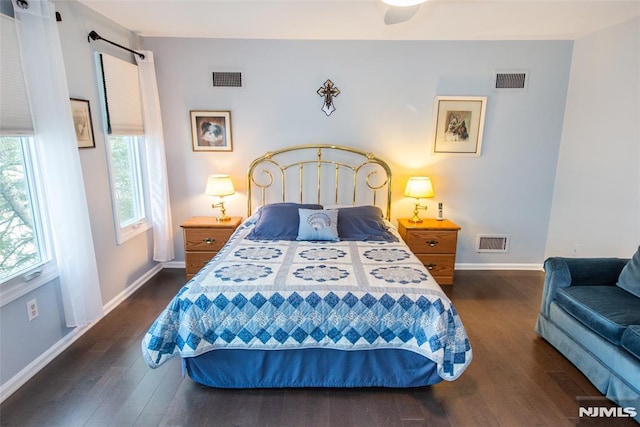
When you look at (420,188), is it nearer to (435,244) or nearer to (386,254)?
(435,244)

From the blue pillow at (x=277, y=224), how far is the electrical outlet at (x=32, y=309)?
1.54 metres

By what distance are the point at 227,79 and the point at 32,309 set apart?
2.65 m

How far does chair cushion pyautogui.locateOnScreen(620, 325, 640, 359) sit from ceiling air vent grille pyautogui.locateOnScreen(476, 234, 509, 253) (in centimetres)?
214

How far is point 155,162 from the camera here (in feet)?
12.1

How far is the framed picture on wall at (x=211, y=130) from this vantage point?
378 centimetres

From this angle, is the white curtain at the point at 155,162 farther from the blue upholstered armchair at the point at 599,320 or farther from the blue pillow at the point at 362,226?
the blue upholstered armchair at the point at 599,320

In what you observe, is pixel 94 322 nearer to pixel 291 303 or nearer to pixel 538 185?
pixel 291 303

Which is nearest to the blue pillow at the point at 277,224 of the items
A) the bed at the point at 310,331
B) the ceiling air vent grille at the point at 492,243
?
the bed at the point at 310,331

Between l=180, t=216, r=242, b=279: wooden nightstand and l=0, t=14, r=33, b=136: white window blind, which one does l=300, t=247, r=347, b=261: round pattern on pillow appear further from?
l=0, t=14, r=33, b=136: white window blind

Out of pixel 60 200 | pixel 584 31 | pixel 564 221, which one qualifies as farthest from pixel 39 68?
pixel 564 221

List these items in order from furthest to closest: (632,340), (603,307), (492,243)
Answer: (492,243), (603,307), (632,340)

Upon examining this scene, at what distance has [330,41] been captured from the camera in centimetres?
363

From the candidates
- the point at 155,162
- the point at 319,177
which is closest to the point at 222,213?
the point at 155,162

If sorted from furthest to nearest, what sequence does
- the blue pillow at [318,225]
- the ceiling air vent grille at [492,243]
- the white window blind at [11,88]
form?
the ceiling air vent grille at [492,243] < the blue pillow at [318,225] < the white window blind at [11,88]
